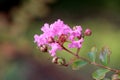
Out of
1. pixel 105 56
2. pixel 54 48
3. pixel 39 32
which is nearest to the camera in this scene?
pixel 54 48

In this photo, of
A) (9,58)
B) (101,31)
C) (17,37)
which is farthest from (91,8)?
(9,58)

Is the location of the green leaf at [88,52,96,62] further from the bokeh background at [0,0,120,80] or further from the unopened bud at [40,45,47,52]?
the bokeh background at [0,0,120,80]

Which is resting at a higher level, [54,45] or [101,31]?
[101,31]

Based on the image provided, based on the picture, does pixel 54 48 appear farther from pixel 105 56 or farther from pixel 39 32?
pixel 39 32

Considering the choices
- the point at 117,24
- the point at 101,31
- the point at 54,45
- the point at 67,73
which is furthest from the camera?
the point at 117,24

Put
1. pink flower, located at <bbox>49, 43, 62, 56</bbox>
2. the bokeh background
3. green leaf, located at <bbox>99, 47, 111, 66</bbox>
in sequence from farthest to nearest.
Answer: the bokeh background
green leaf, located at <bbox>99, 47, 111, 66</bbox>
pink flower, located at <bbox>49, 43, 62, 56</bbox>

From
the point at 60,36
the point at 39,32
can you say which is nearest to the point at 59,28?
the point at 60,36

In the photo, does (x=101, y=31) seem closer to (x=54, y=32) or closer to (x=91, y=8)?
(x=91, y=8)

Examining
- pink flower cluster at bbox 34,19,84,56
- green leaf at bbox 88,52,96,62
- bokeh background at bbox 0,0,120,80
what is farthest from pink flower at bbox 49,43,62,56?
bokeh background at bbox 0,0,120,80
